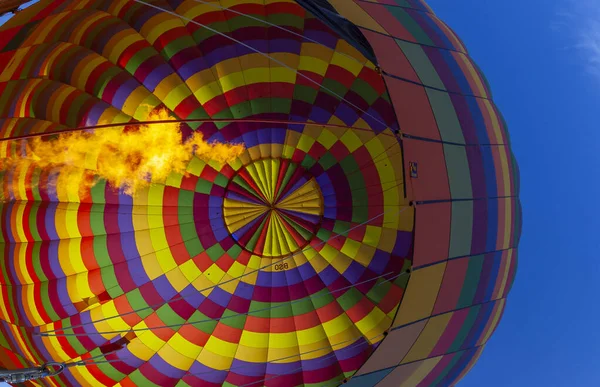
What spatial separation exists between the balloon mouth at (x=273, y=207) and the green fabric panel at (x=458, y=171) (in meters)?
1.47

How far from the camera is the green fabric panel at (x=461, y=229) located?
6.27m

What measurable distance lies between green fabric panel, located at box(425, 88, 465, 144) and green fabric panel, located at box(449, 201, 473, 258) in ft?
2.49

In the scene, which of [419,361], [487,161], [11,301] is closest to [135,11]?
[11,301]

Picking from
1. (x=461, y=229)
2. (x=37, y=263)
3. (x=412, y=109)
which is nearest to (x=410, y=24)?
(x=412, y=109)

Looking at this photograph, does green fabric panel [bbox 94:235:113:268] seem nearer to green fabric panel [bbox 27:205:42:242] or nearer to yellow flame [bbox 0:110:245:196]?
yellow flame [bbox 0:110:245:196]

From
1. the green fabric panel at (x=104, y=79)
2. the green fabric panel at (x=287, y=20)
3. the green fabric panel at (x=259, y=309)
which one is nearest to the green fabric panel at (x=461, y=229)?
the green fabric panel at (x=259, y=309)

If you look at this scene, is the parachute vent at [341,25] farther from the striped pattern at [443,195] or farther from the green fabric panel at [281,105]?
the green fabric panel at [281,105]

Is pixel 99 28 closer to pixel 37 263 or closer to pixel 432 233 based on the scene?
pixel 37 263

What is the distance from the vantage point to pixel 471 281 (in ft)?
22.8

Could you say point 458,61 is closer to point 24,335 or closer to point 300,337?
point 300,337

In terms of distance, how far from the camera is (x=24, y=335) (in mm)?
7359

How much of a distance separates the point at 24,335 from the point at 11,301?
47 centimetres

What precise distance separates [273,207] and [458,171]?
2144 mm

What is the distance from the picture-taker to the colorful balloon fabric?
637 cm
